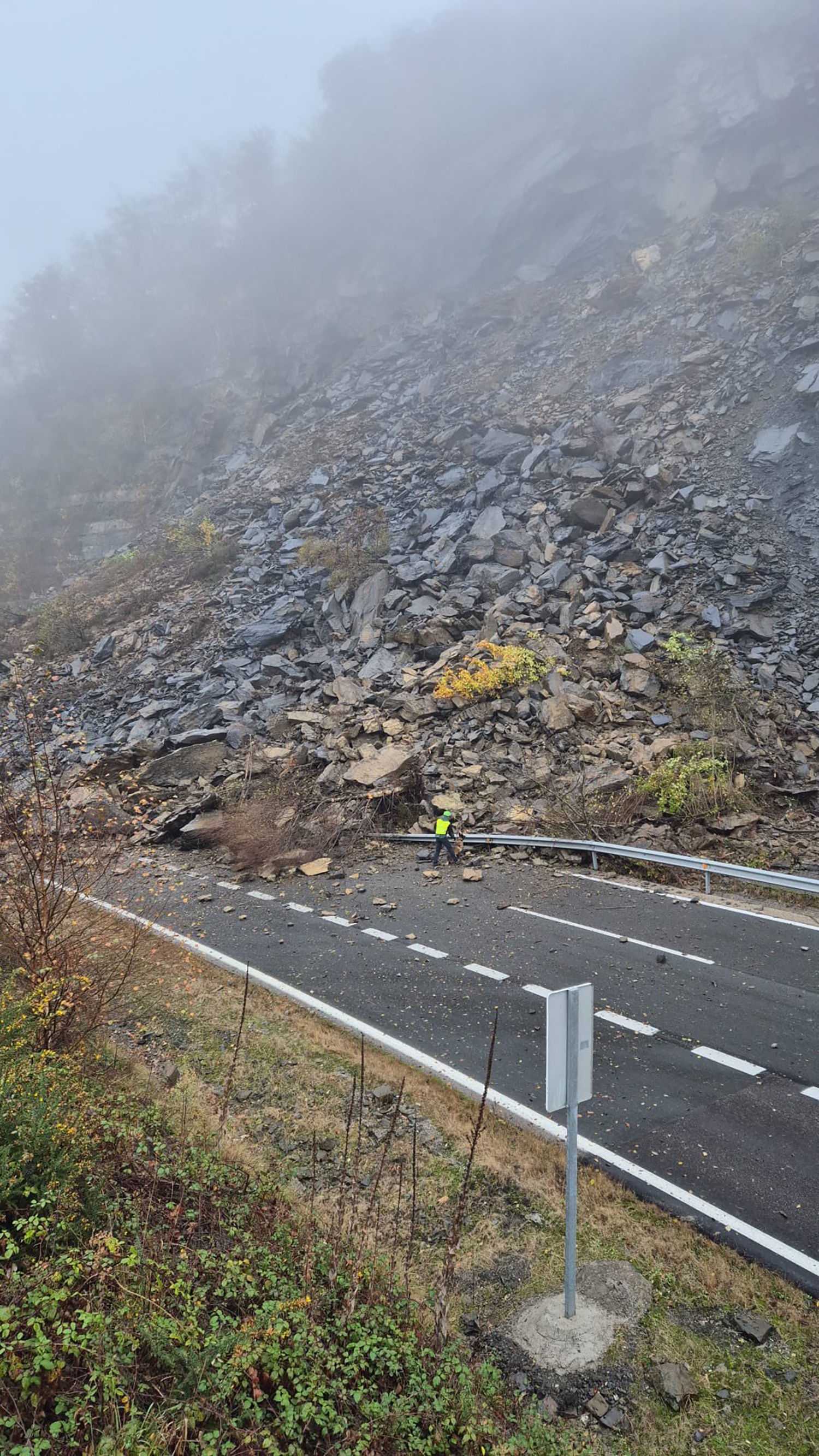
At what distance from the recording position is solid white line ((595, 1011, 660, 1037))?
7684 millimetres

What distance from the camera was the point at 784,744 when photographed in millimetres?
14633

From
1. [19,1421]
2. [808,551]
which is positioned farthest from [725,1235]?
[808,551]

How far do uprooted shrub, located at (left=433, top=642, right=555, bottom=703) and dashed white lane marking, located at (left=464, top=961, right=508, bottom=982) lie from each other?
8351 mm

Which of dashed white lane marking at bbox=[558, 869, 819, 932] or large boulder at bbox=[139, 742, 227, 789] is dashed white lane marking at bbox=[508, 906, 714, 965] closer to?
dashed white lane marking at bbox=[558, 869, 819, 932]

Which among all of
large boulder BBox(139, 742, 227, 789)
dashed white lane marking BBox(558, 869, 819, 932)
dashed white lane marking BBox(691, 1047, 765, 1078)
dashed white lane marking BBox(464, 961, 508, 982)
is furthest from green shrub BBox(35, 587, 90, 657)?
dashed white lane marking BBox(691, 1047, 765, 1078)

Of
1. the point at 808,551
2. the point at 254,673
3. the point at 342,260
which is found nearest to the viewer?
the point at 808,551

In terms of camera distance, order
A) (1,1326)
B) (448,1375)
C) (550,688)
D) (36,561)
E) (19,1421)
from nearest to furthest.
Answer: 1. (19,1421)
2. (1,1326)
3. (448,1375)
4. (550,688)
5. (36,561)

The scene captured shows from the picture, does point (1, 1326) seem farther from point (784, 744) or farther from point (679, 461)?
point (679, 461)

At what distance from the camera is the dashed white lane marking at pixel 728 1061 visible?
6.91m

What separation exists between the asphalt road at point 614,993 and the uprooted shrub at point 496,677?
464 centimetres

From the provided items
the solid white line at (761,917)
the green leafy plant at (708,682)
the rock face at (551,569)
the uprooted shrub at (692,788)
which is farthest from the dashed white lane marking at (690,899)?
the green leafy plant at (708,682)

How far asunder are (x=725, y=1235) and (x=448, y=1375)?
2.42 metres

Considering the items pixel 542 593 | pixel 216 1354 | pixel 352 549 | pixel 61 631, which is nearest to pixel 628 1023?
pixel 216 1354

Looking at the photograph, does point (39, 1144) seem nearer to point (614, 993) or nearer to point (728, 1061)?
point (728, 1061)
